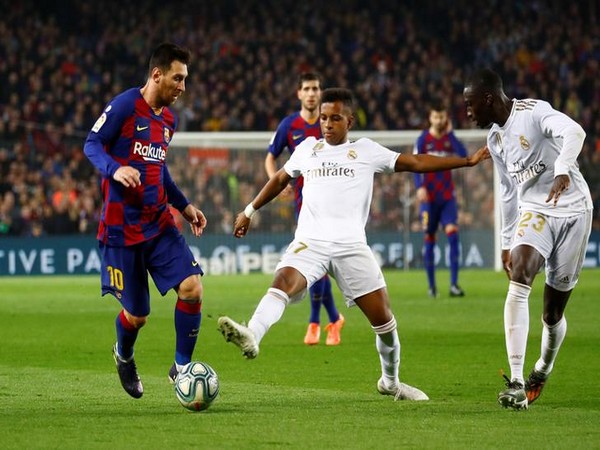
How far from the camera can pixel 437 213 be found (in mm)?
17172

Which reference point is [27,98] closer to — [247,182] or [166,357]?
[247,182]

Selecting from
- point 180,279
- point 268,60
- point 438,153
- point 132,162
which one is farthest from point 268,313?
point 268,60

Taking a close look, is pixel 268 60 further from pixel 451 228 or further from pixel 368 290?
pixel 368 290

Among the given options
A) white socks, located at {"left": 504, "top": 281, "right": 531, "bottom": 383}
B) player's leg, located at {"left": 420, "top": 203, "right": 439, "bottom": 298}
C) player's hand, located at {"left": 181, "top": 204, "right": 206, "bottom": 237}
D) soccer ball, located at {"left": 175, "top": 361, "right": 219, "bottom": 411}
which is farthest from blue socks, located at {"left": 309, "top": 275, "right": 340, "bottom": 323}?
player's leg, located at {"left": 420, "top": 203, "right": 439, "bottom": 298}

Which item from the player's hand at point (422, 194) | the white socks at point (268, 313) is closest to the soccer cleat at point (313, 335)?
the white socks at point (268, 313)

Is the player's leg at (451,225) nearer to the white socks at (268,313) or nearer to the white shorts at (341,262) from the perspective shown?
the white shorts at (341,262)

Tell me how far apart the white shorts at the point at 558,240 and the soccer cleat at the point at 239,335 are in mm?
1785

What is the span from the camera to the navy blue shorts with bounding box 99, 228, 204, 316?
305 inches

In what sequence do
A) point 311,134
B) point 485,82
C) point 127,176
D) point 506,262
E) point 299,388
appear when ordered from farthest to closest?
1. point 311,134
2. point 299,388
3. point 506,262
4. point 485,82
5. point 127,176

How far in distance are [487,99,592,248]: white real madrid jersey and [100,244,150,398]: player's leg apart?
7.56 feet

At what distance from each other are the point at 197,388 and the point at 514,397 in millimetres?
1797

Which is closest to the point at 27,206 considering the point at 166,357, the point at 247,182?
the point at 247,182

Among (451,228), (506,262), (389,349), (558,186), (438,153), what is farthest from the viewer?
(451,228)

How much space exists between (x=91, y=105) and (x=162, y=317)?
1521 centimetres
